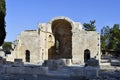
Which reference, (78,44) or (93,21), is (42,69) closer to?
(78,44)

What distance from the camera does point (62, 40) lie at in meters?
36.7

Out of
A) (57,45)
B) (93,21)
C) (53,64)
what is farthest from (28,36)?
(93,21)

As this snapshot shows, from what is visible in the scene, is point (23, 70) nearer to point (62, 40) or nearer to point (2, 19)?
point (2, 19)

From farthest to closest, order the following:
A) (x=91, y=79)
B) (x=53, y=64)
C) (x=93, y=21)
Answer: (x=93, y=21)
(x=53, y=64)
(x=91, y=79)

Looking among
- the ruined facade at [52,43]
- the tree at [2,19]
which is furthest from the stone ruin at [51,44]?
the tree at [2,19]

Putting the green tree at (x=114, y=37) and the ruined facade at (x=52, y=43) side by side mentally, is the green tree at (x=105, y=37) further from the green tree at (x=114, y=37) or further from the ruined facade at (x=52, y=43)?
the ruined facade at (x=52, y=43)

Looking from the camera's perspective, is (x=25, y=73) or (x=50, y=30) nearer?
(x=25, y=73)

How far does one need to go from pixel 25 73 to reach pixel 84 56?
60.1ft

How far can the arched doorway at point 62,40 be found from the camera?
36.0 m

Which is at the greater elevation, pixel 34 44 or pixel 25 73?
pixel 34 44

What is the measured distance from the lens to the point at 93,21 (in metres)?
57.9

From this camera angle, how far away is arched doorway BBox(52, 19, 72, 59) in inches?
1417

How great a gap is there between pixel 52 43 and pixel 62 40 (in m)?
1.58

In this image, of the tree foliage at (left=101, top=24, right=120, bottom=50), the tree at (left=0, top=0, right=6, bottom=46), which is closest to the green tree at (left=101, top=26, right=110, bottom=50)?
the tree foliage at (left=101, top=24, right=120, bottom=50)
